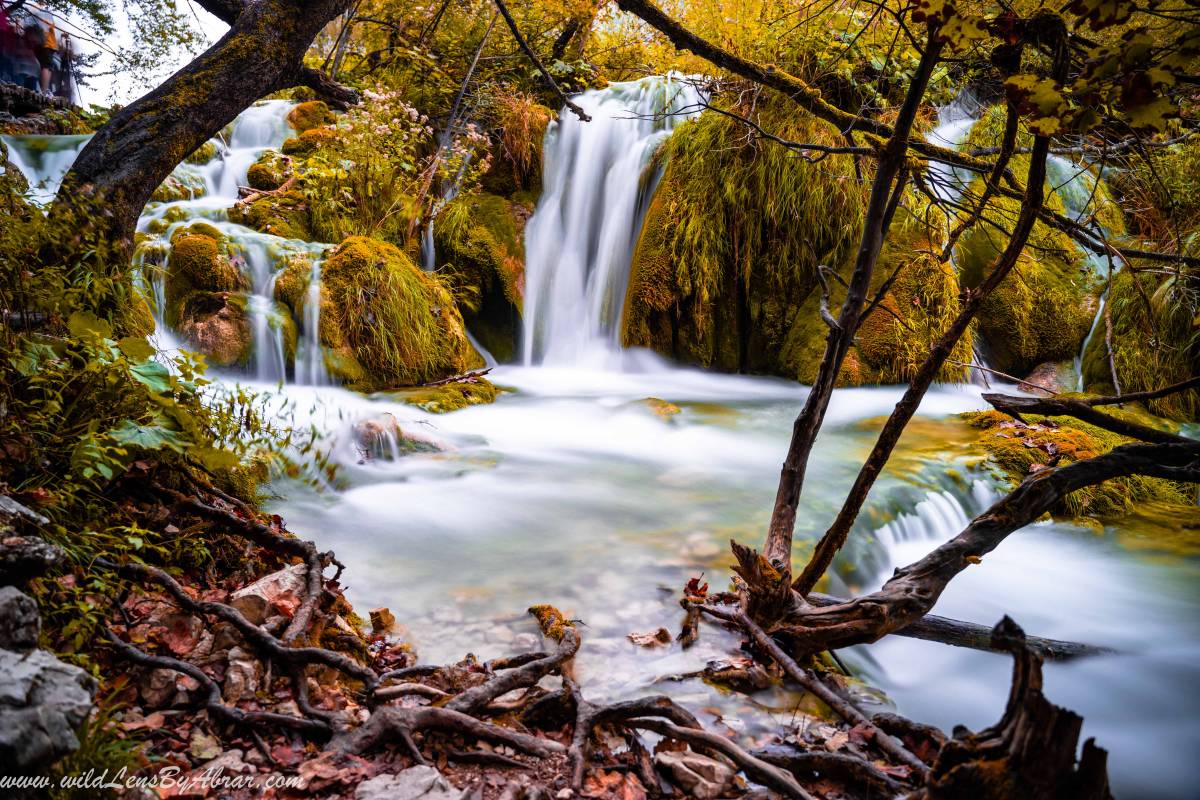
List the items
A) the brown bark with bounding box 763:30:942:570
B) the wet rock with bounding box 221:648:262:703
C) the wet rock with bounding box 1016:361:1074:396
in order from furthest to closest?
the wet rock with bounding box 1016:361:1074:396
the brown bark with bounding box 763:30:942:570
the wet rock with bounding box 221:648:262:703

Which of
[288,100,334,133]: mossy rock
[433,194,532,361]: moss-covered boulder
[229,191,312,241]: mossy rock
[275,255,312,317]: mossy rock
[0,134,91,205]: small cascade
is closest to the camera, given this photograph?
[275,255,312,317]: mossy rock

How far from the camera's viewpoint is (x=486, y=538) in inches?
163

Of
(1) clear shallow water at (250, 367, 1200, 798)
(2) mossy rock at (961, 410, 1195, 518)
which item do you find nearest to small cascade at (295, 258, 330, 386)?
(1) clear shallow water at (250, 367, 1200, 798)

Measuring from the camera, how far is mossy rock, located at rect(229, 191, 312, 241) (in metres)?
7.74

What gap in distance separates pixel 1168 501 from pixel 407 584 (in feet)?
19.6

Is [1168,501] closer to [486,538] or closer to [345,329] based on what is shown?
[486,538]

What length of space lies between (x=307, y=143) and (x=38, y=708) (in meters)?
9.64

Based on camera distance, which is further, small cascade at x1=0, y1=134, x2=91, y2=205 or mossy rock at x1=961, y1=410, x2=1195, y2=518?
small cascade at x1=0, y1=134, x2=91, y2=205

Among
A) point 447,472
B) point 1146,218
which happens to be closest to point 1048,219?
point 447,472

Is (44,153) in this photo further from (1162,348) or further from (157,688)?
(1162,348)

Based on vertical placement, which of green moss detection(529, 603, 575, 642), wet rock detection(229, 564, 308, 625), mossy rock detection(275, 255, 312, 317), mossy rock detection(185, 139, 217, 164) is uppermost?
mossy rock detection(185, 139, 217, 164)

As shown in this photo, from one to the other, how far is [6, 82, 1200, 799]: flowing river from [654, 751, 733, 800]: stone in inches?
20.0

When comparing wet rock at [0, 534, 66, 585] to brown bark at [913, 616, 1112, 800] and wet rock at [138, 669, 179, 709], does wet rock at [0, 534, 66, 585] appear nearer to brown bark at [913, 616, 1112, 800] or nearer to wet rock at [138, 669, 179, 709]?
wet rock at [138, 669, 179, 709]

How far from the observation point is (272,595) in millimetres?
2346
